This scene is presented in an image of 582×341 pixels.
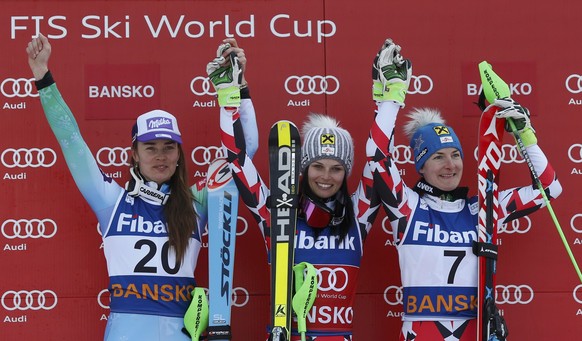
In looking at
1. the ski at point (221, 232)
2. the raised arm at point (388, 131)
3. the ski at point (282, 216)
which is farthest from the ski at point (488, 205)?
the ski at point (221, 232)

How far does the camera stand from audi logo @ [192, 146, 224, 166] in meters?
5.15

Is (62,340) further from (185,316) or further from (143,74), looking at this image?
(143,74)

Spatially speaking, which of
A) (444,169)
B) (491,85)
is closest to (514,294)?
(444,169)

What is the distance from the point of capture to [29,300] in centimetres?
505

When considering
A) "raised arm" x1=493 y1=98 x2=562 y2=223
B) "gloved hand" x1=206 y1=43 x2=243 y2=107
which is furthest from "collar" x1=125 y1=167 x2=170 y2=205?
"raised arm" x1=493 y1=98 x2=562 y2=223

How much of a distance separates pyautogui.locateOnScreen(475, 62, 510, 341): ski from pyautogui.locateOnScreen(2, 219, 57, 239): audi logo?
2335 millimetres

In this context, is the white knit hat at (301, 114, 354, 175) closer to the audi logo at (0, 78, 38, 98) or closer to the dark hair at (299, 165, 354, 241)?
the dark hair at (299, 165, 354, 241)

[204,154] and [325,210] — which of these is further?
[204,154]

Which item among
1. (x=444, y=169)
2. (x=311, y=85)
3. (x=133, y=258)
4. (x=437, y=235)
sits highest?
(x=311, y=85)

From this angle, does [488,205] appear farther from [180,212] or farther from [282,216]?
[180,212]

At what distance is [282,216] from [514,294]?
4.90 ft

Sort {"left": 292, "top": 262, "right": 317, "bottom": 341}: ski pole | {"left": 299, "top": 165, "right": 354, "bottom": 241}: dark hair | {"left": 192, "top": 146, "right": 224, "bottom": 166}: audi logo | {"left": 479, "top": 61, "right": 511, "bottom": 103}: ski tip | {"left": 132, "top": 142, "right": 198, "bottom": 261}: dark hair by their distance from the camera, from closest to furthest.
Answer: {"left": 292, "top": 262, "right": 317, "bottom": 341}: ski pole → {"left": 132, "top": 142, "right": 198, "bottom": 261}: dark hair → {"left": 299, "top": 165, "right": 354, "bottom": 241}: dark hair → {"left": 479, "top": 61, "right": 511, "bottom": 103}: ski tip → {"left": 192, "top": 146, "right": 224, "bottom": 166}: audi logo

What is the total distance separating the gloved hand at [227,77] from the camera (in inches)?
179

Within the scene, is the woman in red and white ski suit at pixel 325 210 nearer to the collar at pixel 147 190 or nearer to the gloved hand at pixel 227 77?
the gloved hand at pixel 227 77
